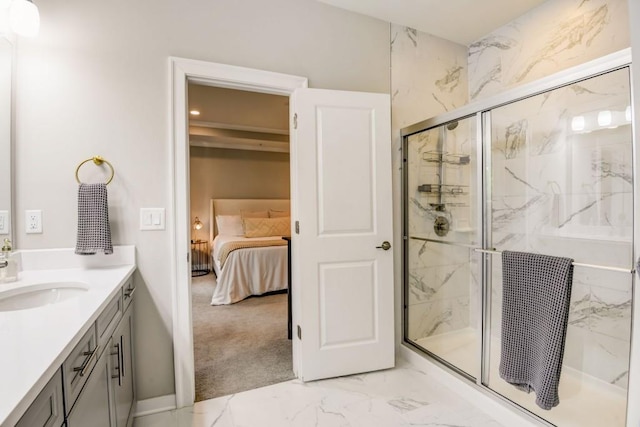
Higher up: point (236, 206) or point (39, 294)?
point (236, 206)

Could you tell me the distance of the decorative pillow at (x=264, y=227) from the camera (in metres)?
5.50

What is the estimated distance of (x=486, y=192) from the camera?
2043 millimetres

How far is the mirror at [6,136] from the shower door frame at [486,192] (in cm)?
244

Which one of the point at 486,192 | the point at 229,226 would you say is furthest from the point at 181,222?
the point at 229,226

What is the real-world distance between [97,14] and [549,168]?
306 cm

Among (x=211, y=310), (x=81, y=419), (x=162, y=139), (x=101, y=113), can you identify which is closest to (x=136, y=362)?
(x=81, y=419)

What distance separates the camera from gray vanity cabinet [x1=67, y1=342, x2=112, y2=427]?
91 centimetres

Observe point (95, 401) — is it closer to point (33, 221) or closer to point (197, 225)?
point (33, 221)

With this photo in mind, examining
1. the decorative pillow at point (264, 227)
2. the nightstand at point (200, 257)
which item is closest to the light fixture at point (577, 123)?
the decorative pillow at point (264, 227)

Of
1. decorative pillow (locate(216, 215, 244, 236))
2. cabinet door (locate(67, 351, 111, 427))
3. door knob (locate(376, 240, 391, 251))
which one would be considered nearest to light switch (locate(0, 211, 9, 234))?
cabinet door (locate(67, 351, 111, 427))

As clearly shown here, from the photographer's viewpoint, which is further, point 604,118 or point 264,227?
point 264,227

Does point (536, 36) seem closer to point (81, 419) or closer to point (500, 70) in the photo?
point (500, 70)

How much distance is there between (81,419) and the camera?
930 mm

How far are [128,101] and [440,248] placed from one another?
2.47m
